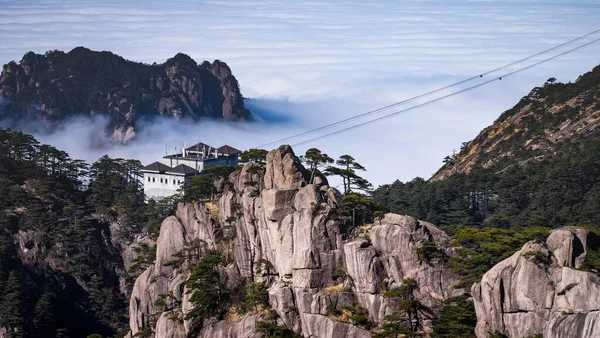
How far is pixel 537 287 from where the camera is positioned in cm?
5384

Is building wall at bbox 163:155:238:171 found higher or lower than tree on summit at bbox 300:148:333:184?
higher

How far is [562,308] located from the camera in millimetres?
51469

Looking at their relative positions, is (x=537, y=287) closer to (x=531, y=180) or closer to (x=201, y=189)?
(x=201, y=189)

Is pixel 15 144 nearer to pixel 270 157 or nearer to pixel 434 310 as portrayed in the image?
pixel 270 157

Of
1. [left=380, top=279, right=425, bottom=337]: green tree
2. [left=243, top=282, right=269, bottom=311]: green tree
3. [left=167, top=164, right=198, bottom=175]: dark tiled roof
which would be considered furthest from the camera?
[left=167, top=164, right=198, bottom=175]: dark tiled roof

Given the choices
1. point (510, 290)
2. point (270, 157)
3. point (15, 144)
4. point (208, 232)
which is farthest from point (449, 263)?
point (15, 144)

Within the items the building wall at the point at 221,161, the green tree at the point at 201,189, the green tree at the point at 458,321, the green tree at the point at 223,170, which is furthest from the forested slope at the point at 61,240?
the green tree at the point at 458,321

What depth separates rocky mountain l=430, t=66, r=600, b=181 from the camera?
12306 cm

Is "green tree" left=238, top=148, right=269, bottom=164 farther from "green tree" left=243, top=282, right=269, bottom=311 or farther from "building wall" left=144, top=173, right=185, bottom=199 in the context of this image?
"building wall" left=144, top=173, right=185, bottom=199

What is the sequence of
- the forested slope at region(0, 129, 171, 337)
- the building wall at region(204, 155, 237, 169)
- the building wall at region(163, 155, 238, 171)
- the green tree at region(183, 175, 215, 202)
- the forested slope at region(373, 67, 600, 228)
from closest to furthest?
the green tree at region(183, 175, 215, 202) → the forested slope at region(373, 67, 600, 228) → the forested slope at region(0, 129, 171, 337) → the building wall at region(163, 155, 238, 171) → the building wall at region(204, 155, 237, 169)

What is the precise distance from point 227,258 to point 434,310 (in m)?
20.9

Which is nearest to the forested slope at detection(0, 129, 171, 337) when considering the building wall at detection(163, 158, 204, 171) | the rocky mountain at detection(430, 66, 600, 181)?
the building wall at detection(163, 158, 204, 171)

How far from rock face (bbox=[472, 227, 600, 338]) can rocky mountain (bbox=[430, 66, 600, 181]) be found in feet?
214

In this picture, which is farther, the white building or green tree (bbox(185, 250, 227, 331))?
the white building
